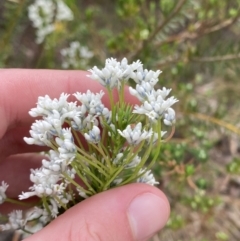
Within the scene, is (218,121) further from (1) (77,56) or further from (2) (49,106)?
(2) (49,106)

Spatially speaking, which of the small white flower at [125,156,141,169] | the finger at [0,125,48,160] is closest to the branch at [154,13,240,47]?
the finger at [0,125,48,160]

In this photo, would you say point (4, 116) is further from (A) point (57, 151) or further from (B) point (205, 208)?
(B) point (205, 208)

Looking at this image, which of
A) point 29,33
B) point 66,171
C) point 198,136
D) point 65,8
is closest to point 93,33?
point 65,8

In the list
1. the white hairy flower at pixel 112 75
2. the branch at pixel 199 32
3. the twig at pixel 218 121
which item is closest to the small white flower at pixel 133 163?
the white hairy flower at pixel 112 75

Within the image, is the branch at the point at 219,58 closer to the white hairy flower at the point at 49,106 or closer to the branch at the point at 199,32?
the branch at the point at 199,32

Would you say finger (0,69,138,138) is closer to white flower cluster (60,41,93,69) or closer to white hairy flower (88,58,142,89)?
white hairy flower (88,58,142,89)
